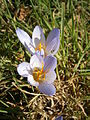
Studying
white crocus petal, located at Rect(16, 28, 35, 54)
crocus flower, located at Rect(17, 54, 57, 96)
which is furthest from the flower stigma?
white crocus petal, located at Rect(16, 28, 35, 54)

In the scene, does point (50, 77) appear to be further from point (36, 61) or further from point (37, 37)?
point (37, 37)

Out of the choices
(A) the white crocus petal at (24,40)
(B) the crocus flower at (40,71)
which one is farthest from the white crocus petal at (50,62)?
(A) the white crocus petal at (24,40)

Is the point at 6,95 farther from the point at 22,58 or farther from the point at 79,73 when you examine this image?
the point at 79,73

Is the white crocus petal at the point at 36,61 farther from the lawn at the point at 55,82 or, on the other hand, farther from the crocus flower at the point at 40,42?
the lawn at the point at 55,82

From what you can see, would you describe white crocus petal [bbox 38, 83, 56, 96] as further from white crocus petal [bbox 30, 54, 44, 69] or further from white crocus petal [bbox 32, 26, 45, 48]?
white crocus petal [bbox 32, 26, 45, 48]

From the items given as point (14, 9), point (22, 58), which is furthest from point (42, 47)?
point (14, 9)

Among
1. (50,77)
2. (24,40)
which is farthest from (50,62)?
(24,40)
